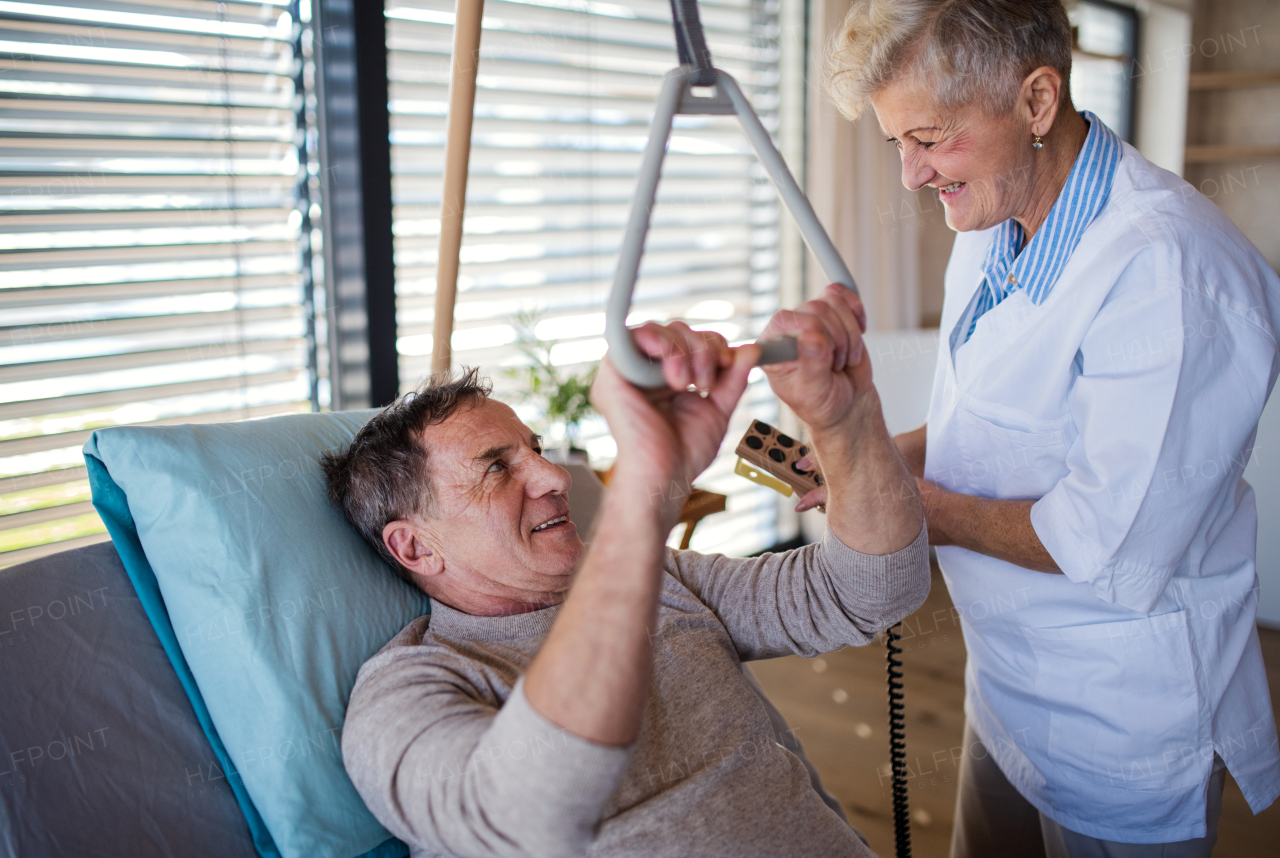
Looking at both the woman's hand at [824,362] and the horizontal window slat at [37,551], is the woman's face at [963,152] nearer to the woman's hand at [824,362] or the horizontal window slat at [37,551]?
the woman's hand at [824,362]

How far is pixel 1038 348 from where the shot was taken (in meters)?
1.26

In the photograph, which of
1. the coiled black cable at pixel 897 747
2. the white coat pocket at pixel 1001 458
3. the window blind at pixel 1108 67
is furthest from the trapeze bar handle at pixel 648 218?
the window blind at pixel 1108 67

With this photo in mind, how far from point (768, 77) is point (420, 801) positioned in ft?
11.1

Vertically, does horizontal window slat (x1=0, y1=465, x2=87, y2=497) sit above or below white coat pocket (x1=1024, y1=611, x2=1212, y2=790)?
above

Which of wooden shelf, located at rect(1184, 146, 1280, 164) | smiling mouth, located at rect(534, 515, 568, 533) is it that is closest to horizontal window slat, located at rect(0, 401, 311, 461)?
smiling mouth, located at rect(534, 515, 568, 533)

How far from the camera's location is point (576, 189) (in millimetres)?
3100

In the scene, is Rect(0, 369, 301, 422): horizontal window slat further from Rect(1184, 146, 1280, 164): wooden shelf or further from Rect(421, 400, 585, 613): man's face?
Rect(1184, 146, 1280, 164): wooden shelf

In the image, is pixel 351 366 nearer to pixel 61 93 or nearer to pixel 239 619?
pixel 61 93

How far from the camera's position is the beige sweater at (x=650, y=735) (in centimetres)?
77

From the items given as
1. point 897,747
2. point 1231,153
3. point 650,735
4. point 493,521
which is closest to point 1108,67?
point 1231,153

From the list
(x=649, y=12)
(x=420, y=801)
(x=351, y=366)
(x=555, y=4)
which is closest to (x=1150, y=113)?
(x=649, y=12)

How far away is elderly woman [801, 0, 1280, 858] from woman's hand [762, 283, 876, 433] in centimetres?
35

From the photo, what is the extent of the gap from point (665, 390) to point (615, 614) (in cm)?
22

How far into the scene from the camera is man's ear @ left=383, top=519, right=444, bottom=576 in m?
1.29
